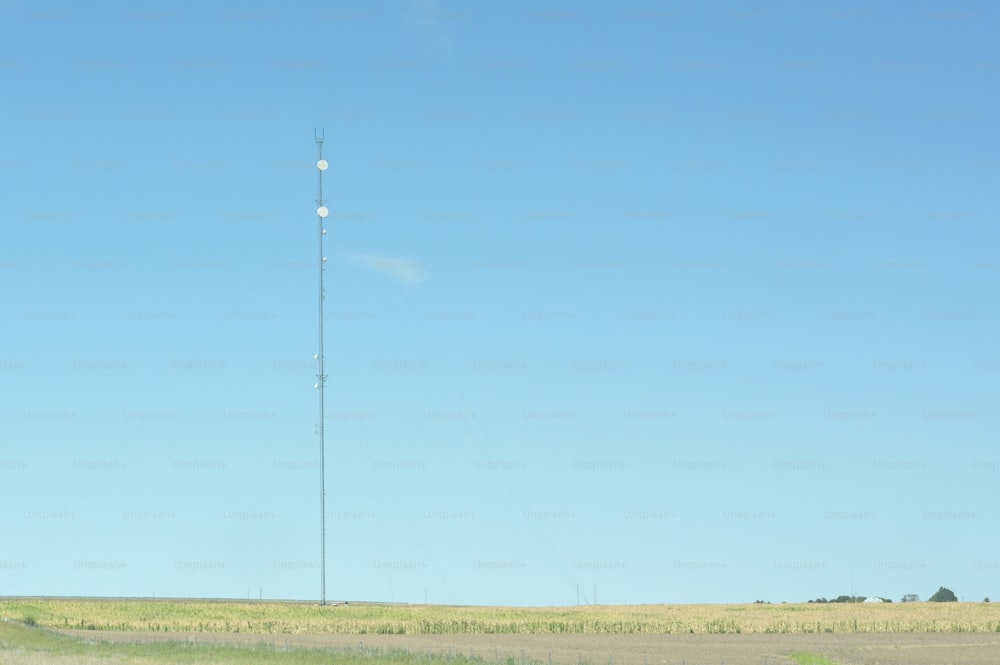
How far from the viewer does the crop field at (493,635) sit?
65.4m

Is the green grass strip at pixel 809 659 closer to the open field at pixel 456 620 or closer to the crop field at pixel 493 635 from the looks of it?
the crop field at pixel 493 635

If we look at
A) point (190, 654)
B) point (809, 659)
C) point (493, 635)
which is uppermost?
point (493, 635)

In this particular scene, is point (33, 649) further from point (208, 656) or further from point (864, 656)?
point (864, 656)

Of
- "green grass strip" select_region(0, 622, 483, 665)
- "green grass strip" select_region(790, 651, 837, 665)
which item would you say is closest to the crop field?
"green grass strip" select_region(0, 622, 483, 665)

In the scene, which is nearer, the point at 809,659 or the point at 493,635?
the point at 809,659

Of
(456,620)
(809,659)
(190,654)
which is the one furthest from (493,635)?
(190,654)

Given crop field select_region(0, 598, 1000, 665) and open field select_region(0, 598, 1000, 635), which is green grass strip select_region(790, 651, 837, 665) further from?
open field select_region(0, 598, 1000, 635)

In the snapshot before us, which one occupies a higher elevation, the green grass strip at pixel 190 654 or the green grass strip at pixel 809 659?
the green grass strip at pixel 190 654

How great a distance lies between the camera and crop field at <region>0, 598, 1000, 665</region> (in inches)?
2574

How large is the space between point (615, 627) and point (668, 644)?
1395 centimetres

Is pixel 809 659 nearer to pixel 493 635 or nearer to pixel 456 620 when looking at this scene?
pixel 493 635

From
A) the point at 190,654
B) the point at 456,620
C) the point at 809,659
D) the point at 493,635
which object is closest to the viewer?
the point at 190,654

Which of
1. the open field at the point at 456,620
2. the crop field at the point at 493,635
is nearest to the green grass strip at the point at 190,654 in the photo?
the crop field at the point at 493,635

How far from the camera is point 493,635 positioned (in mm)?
88500
